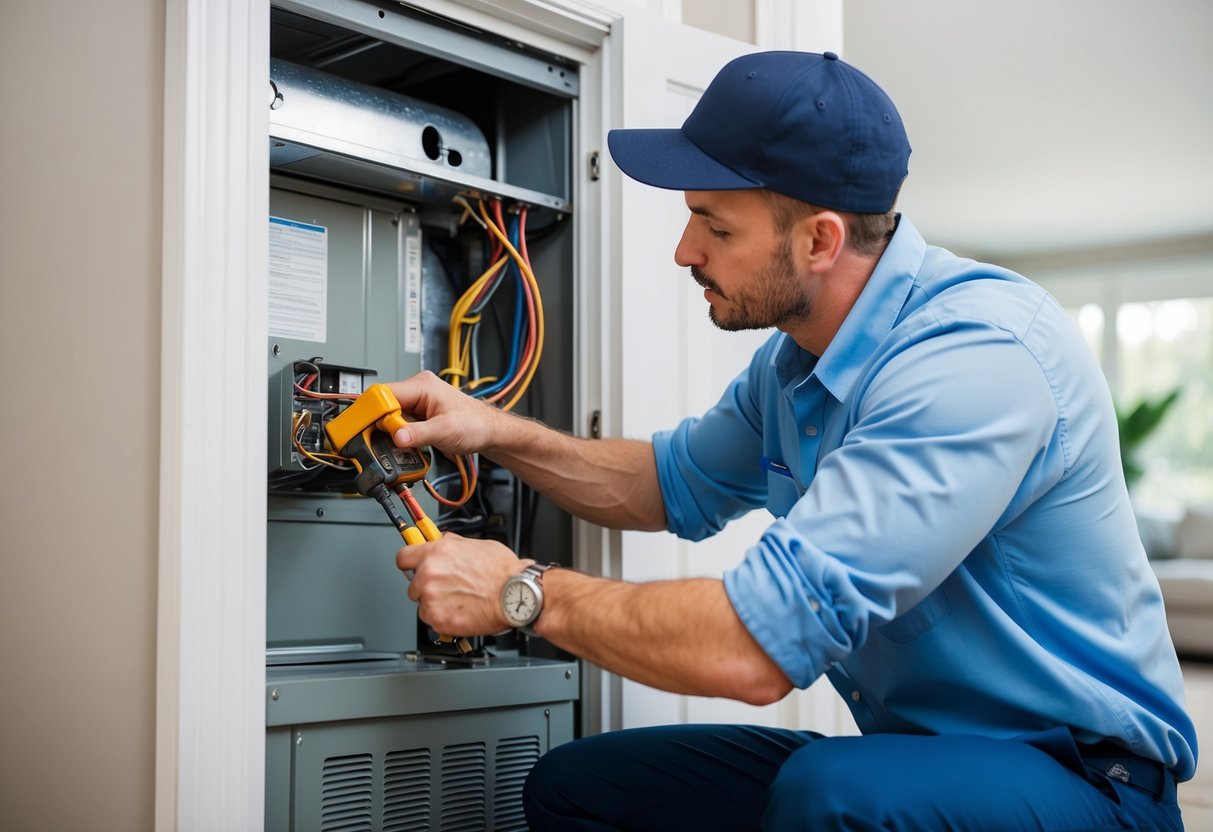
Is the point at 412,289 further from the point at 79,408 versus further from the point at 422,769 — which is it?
the point at 422,769

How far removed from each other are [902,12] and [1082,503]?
3386 millimetres

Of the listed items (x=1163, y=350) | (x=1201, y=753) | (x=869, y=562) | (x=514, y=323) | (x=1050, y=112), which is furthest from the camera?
(x=1163, y=350)

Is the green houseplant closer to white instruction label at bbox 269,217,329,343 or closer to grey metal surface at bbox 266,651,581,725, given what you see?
grey metal surface at bbox 266,651,581,725

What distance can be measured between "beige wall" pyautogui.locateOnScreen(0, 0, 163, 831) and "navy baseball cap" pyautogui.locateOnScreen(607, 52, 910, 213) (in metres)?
0.64

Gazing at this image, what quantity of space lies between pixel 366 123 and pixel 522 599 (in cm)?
86

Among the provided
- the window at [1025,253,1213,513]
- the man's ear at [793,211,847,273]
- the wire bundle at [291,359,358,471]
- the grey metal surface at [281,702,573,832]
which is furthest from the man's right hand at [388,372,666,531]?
the window at [1025,253,1213,513]

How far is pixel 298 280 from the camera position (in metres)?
1.77

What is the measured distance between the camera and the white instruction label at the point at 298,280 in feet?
5.71

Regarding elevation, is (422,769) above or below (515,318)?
below

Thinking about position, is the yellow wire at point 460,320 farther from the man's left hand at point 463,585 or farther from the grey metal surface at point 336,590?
the man's left hand at point 463,585

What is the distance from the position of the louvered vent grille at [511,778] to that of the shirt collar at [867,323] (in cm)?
75

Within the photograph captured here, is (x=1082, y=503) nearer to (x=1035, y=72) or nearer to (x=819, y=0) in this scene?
(x=819, y=0)

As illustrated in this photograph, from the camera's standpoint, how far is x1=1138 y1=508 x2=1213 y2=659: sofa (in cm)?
557

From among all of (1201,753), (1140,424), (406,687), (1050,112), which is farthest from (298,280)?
(1140,424)
